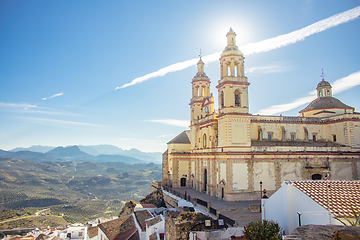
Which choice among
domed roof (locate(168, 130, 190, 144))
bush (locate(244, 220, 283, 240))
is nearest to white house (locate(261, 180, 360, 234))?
bush (locate(244, 220, 283, 240))

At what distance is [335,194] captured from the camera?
13.6 metres

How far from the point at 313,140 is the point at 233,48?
1716 centimetres

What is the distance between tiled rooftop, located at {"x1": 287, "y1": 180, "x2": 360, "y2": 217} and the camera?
39.3 ft

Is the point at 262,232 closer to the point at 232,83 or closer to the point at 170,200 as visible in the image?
the point at 232,83

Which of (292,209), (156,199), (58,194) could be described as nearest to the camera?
(292,209)

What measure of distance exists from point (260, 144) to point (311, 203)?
769 inches

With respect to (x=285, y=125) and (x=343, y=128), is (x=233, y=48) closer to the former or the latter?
(x=285, y=125)

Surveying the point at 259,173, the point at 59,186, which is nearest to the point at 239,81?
the point at 259,173

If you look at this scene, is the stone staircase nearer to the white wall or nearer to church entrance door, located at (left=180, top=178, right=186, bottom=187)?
the white wall

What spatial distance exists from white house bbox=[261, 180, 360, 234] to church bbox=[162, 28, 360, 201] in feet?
40.9

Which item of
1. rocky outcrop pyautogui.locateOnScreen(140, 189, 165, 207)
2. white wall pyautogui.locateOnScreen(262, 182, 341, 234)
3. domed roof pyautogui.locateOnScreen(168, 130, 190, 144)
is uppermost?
domed roof pyautogui.locateOnScreen(168, 130, 190, 144)

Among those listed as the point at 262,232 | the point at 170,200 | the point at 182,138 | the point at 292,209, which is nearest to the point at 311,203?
the point at 292,209

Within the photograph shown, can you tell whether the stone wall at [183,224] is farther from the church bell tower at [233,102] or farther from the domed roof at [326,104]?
the domed roof at [326,104]

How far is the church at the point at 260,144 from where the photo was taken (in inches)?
1168
